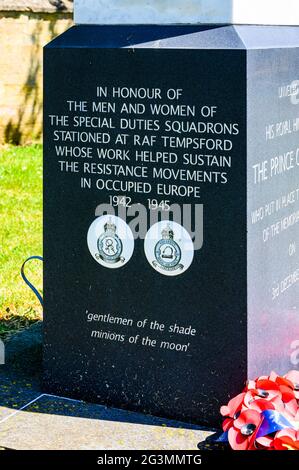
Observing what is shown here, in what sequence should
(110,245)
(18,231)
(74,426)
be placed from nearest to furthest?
(74,426)
(110,245)
(18,231)

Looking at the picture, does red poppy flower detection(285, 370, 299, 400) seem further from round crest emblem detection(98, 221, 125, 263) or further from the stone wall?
the stone wall

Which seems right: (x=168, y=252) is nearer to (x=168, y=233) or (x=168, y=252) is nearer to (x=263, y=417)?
(x=168, y=233)

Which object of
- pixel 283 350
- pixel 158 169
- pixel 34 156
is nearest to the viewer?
pixel 158 169

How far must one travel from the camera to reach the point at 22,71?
36.0ft

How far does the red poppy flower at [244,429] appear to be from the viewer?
3.34m

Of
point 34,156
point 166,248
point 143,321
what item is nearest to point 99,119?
point 166,248

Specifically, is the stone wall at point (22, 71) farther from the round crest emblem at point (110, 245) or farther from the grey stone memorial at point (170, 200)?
the round crest emblem at point (110, 245)

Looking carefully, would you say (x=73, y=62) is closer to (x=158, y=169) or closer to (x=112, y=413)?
(x=158, y=169)

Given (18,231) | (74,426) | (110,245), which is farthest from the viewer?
(18,231)

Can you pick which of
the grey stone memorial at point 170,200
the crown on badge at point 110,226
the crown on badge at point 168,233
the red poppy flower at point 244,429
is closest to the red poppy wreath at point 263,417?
the red poppy flower at point 244,429

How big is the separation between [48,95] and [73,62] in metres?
0.19

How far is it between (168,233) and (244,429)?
81cm

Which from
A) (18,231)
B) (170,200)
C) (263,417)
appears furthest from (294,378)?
(18,231)

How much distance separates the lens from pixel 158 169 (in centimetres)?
360
